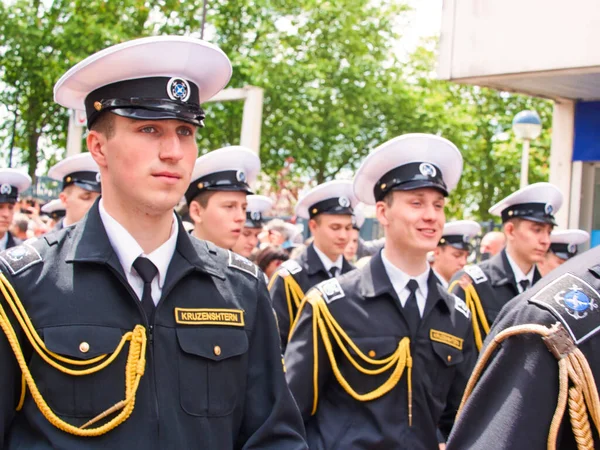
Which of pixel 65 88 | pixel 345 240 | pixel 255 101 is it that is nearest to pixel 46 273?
pixel 65 88

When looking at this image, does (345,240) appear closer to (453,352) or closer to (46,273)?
(453,352)

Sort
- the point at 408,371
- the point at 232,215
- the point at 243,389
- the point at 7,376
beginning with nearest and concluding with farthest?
the point at 7,376
the point at 243,389
the point at 408,371
the point at 232,215

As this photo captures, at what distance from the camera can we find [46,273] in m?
2.60

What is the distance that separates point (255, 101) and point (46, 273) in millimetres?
8399

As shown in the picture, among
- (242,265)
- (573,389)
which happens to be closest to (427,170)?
(242,265)

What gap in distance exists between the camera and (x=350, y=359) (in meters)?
4.06

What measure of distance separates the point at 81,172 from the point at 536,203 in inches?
135

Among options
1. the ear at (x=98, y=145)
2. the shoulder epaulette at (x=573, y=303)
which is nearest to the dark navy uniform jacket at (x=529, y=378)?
the shoulder epaulette at (x=573, y=303)

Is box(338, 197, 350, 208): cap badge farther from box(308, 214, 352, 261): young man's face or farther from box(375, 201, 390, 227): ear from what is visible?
box(375, 201, 390, 227): ear

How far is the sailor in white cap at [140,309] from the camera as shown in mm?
2492

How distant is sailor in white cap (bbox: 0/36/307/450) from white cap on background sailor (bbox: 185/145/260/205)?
8.58 feet

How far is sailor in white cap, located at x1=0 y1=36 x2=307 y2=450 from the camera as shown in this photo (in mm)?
2492

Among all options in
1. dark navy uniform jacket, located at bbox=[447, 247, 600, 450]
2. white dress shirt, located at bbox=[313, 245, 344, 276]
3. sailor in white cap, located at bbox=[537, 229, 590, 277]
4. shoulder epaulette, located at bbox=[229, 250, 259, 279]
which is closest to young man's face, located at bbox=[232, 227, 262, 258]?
white dress shirt, located at bbox=[313, 245, 344, 276]

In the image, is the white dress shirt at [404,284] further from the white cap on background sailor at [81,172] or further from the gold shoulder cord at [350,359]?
the white cap on background sailor at [81,172]
